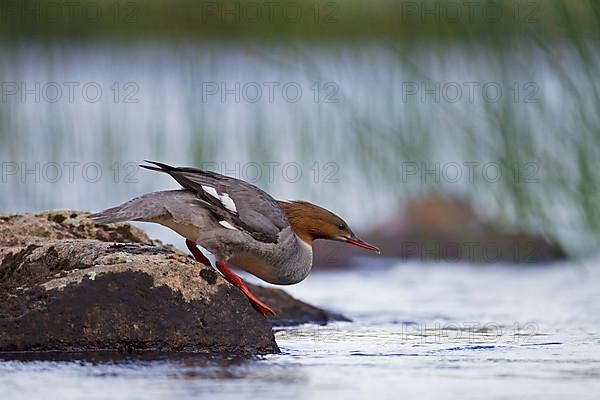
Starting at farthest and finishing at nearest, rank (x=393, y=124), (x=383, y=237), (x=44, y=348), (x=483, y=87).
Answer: (x=383, y=237) < (x=393, y=124) < (x=483, y=87) < (x=44, y=348)

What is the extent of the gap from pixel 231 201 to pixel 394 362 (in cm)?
100

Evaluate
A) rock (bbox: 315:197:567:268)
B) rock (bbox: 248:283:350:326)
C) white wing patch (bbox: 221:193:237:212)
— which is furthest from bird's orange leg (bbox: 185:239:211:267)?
rock (bbox: 315:197:567:268)

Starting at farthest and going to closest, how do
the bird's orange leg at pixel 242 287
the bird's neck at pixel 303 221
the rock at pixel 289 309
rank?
1. the rock at pixel 289 309
2. the bird's neck at pixel 303 221
3. the bird's orange leg at pixel 242 287

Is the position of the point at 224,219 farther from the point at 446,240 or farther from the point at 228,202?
the point at 446,240

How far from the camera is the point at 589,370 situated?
5418 millimetres

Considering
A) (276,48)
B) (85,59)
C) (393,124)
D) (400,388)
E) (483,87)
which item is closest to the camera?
(400,388)

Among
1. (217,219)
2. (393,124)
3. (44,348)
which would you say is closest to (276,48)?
(393,124)

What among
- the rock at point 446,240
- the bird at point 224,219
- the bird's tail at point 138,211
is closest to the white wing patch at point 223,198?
the bird at point 224,219

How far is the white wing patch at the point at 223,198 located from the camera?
5.87 m

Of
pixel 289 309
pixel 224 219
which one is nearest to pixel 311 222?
pixel 224 219

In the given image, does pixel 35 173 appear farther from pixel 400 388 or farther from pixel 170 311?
pixel 400 388

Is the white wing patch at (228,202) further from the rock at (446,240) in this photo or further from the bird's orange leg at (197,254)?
the rock at (446,240)

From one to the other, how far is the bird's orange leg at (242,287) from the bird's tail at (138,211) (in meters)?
0.35

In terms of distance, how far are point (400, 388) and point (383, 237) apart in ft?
18.6
